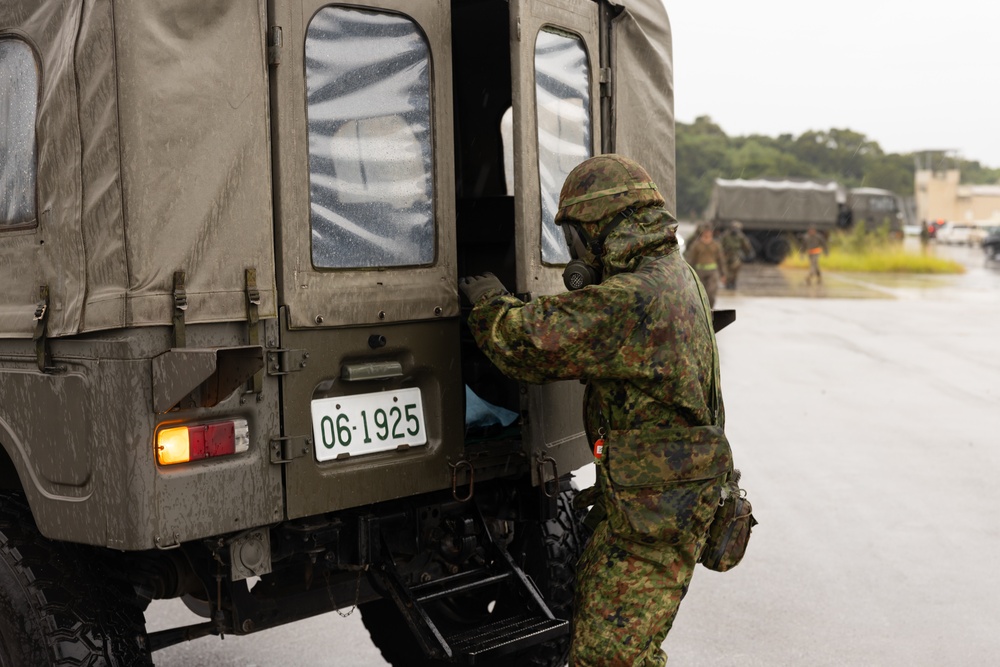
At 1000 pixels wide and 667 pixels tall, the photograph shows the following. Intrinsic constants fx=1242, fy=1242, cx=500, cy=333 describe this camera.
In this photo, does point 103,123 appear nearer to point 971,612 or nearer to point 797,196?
point 971,612

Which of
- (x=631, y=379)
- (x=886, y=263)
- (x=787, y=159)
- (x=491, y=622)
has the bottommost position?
(x=886, y=263)

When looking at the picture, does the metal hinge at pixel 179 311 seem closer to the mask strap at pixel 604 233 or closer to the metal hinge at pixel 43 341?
the metal hinge at pixel 43 341

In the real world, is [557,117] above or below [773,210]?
above

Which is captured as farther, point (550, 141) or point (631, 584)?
point (550, 141)

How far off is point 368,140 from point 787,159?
80.7 meters

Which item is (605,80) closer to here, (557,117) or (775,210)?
(557,117)

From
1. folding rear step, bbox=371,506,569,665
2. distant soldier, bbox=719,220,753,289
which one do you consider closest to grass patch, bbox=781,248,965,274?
distant soldier, bbox=719,220,753,289

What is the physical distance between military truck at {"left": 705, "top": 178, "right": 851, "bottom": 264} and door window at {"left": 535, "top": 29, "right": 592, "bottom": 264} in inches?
1587

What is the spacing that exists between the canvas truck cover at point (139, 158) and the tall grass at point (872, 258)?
38680 mm

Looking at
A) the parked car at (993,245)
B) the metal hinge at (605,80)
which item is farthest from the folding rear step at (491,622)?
the parked car at (993,245)

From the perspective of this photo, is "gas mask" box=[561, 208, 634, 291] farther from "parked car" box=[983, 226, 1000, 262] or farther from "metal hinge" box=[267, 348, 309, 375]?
"parked car" box=[983, 226, 1000, 262]

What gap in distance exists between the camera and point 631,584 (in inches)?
151

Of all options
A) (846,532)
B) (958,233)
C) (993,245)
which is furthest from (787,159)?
(846,532)

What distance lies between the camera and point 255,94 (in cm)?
364
